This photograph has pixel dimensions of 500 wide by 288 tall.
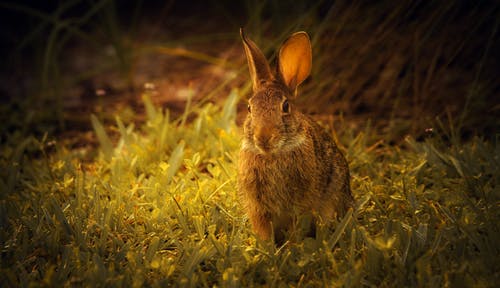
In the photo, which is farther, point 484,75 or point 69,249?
point 484,75

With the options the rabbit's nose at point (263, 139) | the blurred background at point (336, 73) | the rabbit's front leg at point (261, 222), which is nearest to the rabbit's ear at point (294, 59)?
the rabbit's nose at point (263, 139)

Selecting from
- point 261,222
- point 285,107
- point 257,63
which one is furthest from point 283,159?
point 257,63

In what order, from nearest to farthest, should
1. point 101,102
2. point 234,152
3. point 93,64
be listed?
point 234,152 < point 101,102 < point 93,64

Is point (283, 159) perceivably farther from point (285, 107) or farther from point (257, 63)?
point (257, 63)

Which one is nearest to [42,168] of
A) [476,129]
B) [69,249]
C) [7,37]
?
[69,249]

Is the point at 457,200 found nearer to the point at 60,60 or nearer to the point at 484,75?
the point at 484,75

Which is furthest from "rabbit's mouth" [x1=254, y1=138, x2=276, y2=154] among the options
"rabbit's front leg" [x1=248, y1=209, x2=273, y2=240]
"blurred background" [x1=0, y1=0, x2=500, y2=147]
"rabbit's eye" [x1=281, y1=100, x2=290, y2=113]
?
"blurred background" [x1=0, y1=0, x2=500, y2=147]

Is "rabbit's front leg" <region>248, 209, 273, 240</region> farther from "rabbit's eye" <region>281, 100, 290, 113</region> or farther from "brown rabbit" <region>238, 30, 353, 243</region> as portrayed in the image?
"rabbit's eye" <region>281, 100, 290, 113</region>
